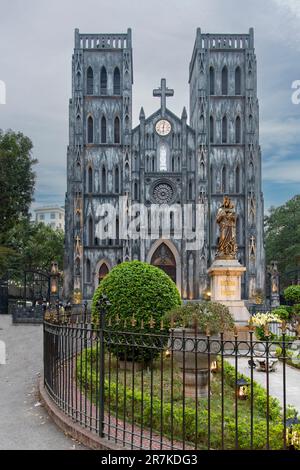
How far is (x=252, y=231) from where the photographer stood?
1645 inches

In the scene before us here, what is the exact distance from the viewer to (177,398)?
339 inches

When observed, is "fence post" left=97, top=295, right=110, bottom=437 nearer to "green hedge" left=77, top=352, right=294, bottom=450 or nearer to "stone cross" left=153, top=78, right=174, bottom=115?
"green hedge" left=77, top=352, right=294, bottom=450

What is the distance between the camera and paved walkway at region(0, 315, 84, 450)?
→ 6961 millimetres

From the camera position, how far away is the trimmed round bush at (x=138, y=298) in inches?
423

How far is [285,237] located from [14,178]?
2823cm

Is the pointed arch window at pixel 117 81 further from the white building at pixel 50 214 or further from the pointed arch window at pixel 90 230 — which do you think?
the white building at pixel 50 214

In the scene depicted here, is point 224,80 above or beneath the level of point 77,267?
above

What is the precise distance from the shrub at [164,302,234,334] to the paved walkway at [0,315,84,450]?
2.78 metres

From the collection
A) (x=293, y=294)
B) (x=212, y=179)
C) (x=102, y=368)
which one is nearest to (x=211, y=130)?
(x=212, y=179)

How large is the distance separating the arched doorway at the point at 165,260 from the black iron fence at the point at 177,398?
3109 cm

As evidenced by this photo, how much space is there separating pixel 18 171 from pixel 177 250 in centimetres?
1543

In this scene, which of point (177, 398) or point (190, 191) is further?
point (190, 191)

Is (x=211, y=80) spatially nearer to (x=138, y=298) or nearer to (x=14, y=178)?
(x=14, y=178)

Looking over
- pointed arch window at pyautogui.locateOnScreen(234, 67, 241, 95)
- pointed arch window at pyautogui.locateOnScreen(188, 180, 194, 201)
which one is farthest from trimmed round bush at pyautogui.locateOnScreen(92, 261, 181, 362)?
pointed arch window at pyautogui.locateOnScreen(234, 67, 241, 95)
